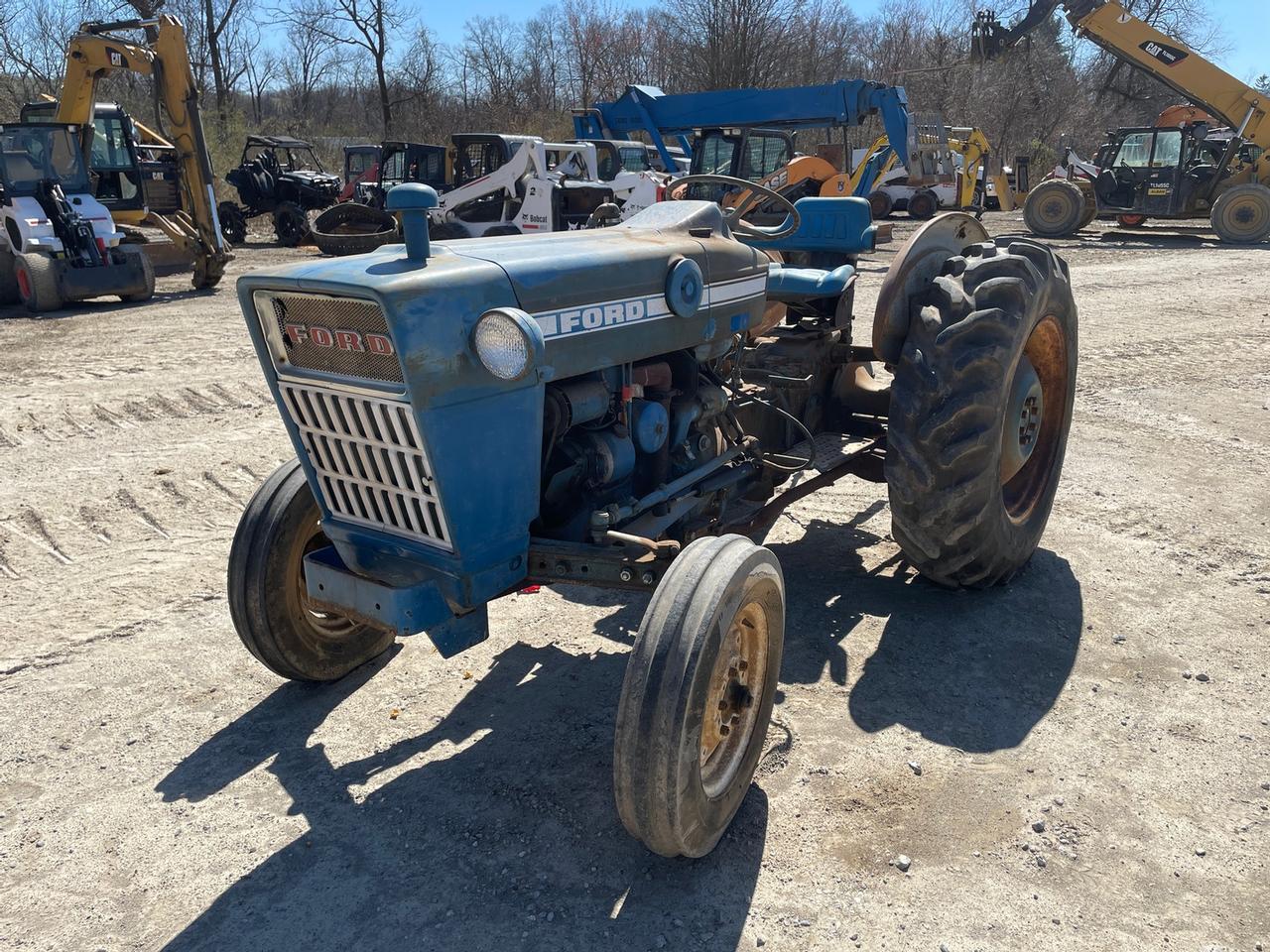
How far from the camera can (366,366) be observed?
2.71 m

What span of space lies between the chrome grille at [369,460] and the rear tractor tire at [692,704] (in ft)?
2.45

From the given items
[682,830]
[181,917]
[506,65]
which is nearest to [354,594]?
[181,917]

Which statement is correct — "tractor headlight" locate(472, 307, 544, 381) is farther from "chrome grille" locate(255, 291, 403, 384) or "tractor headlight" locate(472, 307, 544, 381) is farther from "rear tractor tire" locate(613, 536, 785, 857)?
"rear tractor tire" locate(613, 536, 785, 857)

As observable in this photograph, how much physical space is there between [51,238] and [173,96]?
8.43 feet

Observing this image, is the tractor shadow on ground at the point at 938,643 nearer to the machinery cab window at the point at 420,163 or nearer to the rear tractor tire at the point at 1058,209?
the machinery cab window at the point at 420,163

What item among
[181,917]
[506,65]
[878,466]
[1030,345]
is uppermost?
[506,65]

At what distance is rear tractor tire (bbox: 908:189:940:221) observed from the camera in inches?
867

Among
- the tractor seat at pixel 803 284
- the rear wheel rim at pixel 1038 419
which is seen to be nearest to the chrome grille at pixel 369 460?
the tractor seat at pixel 803 284

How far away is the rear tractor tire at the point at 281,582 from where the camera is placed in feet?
11.2

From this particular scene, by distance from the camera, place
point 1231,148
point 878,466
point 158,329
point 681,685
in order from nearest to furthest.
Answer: point 681,685 → point 878,466 → point 158,329 → point 1231,148

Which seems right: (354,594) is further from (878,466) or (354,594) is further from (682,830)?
(878,466)

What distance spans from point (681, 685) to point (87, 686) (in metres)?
2.52

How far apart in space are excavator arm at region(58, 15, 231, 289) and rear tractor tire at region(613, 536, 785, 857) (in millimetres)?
12216

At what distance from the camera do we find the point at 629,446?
336 centimetres
